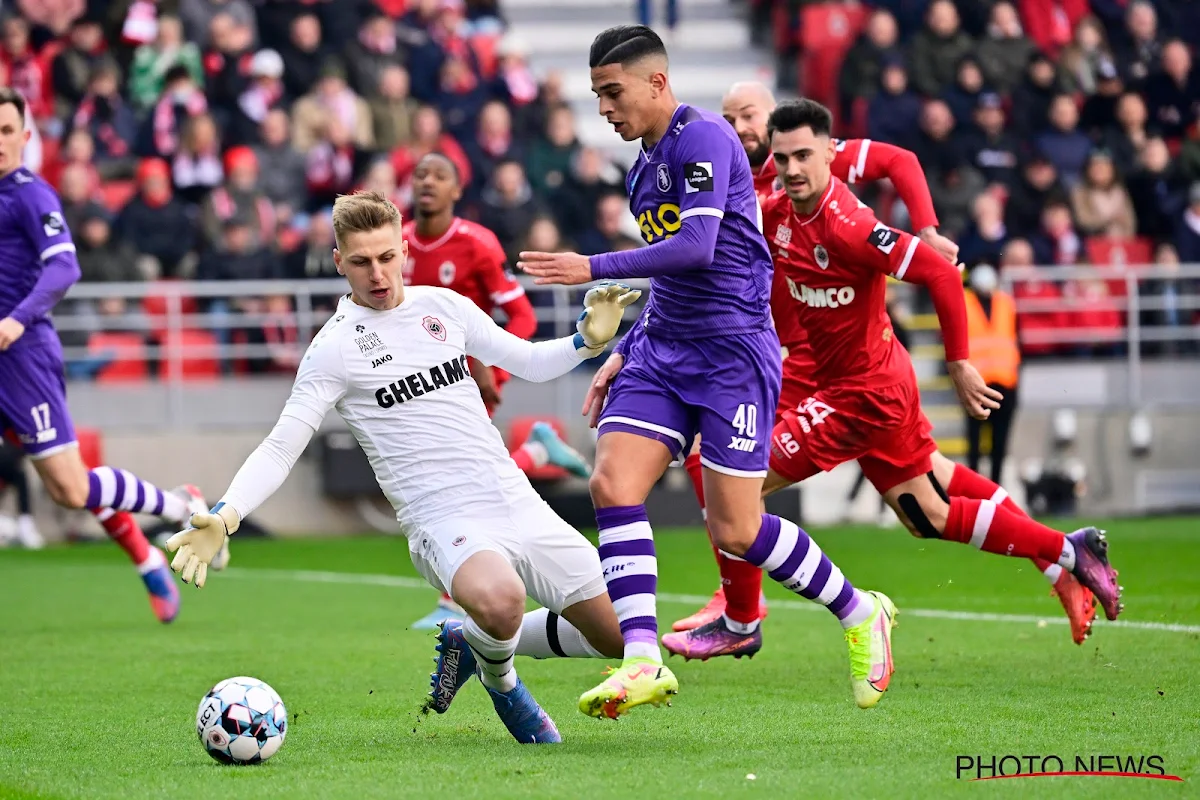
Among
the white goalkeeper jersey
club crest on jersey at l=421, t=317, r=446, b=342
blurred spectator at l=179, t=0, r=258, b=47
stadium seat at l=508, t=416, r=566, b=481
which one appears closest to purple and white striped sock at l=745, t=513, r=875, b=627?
the white goalkeeper jersey

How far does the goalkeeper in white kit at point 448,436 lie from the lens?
5711mm

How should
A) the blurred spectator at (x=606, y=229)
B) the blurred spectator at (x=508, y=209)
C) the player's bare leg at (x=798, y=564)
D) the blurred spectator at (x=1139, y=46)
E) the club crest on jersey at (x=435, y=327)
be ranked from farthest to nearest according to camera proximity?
the blurred spectator at (x=1139, y=46) → the blurred spectator at (x=606, y=229) → the blurred spectator at (x=508, y=209) → the player's bare leg at (x=798, y=564) → the club crest on jersey at (x=435, y=327)

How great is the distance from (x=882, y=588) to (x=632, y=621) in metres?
5.53

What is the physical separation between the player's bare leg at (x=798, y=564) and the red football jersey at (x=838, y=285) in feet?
4.91

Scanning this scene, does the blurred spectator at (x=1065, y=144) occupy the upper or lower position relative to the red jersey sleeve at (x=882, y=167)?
lower

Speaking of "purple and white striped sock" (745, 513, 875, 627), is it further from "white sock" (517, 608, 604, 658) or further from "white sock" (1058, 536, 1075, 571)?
"white sock" (1058, 536, 1075, 571)

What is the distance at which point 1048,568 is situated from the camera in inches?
310

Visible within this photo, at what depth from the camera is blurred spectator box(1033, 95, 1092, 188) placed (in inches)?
744

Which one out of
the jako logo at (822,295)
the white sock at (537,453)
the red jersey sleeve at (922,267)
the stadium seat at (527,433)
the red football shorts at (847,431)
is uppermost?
the red jersey sleeve at (922,267)

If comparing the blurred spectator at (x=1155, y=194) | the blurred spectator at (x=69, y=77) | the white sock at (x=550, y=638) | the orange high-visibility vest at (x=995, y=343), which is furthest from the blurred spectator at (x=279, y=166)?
the white sock at (x=550, y=638)

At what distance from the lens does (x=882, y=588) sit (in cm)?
1108

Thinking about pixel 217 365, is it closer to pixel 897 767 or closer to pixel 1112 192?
pixel 1112 192

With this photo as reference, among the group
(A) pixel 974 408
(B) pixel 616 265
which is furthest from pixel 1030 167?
(B) pixel 616 265

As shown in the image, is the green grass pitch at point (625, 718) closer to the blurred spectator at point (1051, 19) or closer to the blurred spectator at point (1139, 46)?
the blurred spectator at point (1139, 46)
